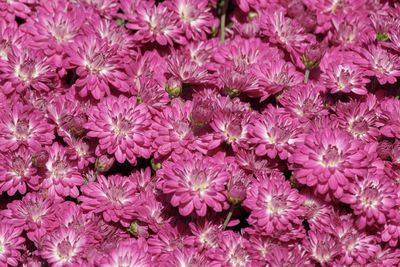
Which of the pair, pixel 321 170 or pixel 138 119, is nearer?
pixel 321 170

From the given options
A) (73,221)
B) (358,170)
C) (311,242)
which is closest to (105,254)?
(73,221)

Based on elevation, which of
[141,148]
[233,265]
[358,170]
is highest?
[358,170]

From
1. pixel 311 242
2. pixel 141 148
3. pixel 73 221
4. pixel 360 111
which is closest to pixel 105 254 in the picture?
pixel 73 221

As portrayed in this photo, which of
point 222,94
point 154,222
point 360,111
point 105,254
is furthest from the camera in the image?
point 222,94

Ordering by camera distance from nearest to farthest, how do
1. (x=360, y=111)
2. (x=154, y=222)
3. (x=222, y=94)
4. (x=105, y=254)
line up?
(x=105, y=254) < (x=154, y=222) < (x=360, y=111) < (x=222, y=94)

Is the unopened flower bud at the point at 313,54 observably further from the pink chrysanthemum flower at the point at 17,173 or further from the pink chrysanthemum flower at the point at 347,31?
the pink chrysanthemum flower at the point at 17,173

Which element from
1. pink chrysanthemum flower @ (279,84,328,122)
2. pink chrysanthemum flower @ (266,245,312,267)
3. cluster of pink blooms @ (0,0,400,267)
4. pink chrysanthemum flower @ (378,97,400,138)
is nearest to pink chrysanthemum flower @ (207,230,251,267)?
cluster of pink blooms @ (0,0,400,267)

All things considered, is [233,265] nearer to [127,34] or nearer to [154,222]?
[154,222]

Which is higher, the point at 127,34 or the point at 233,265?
the point at 127,34
